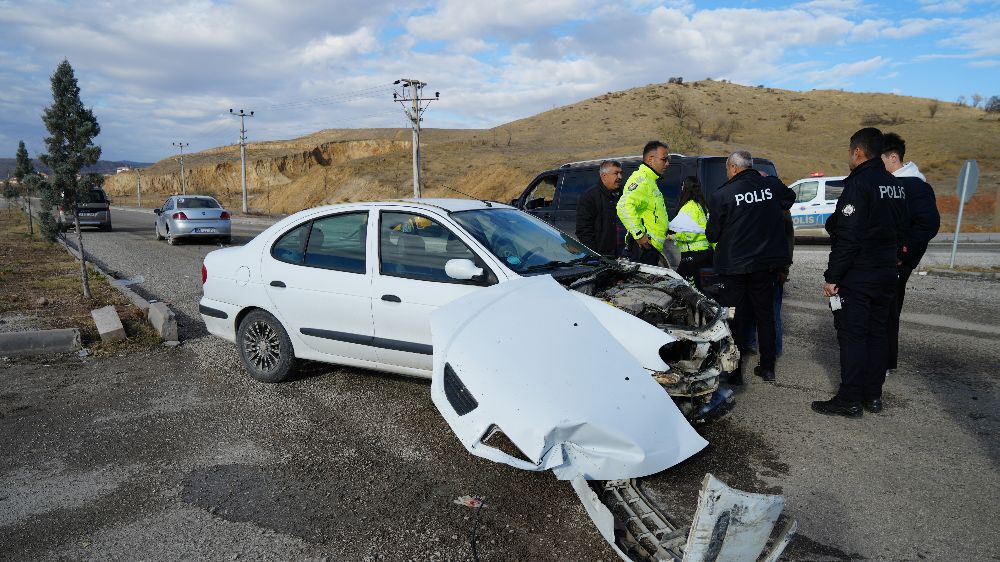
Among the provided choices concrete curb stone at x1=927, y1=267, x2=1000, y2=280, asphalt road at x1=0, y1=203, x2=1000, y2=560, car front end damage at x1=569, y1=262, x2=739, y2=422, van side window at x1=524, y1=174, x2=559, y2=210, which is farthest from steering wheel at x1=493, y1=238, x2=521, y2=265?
concrete curb stone at x1=927, y1=267, x2=1000, y2=280

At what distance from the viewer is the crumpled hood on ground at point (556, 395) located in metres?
3.14

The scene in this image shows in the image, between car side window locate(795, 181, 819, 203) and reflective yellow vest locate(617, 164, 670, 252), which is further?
car side window locate(795, 181, 819, 203)

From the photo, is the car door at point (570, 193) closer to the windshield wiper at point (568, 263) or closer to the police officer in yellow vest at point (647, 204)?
the police officer in yellow vest at point (647, 204)

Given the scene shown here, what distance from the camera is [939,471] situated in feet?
12.5

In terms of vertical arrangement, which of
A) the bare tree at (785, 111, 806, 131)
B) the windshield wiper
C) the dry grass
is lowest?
the dry grass

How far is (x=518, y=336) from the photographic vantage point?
3525 mm

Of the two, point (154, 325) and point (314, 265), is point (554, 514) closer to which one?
point (314, 265)

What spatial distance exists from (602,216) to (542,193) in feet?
12.5

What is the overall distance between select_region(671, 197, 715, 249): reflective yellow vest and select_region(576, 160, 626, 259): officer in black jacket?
80cm

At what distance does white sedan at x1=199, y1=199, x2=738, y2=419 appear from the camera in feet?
13.0

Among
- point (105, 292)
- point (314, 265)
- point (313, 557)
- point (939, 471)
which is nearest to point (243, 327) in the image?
point (314, 265)

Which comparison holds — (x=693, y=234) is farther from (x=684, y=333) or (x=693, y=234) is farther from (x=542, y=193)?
(x=542, y=193)

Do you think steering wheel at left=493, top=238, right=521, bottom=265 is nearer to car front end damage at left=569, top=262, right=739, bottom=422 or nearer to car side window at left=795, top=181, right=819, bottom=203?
car front end damage at left=569, top=262, right=739, bottom=422

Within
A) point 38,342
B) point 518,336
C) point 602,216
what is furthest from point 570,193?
point 38,342
